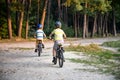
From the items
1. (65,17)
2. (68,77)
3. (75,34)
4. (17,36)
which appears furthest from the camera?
(65,17)

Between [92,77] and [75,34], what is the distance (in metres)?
50.0

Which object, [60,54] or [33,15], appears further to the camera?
[33,15]

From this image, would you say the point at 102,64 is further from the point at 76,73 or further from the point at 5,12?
the point at 5,12

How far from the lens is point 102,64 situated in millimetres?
19078

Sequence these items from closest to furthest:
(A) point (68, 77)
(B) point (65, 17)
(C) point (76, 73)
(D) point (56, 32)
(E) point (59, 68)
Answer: (A) point (68, 77) → (C) point (76, 73) → (E) point (59, 68) → (D) point (56, 32) → (B) point (65, 17)

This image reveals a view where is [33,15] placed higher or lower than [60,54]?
higher

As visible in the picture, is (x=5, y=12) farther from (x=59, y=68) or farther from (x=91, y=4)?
(x=59, y=68)

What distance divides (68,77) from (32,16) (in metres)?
54.2

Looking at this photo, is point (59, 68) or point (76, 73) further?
point (59, 68)

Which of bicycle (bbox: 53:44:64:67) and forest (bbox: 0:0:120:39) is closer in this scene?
bicycle (bbox: 53:44:64:67)

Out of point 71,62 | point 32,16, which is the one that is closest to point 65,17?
point 32,16

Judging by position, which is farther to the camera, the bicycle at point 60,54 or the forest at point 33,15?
the forest at point 33,15

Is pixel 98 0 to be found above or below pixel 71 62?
above

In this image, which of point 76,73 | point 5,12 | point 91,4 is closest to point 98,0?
point 91,4
